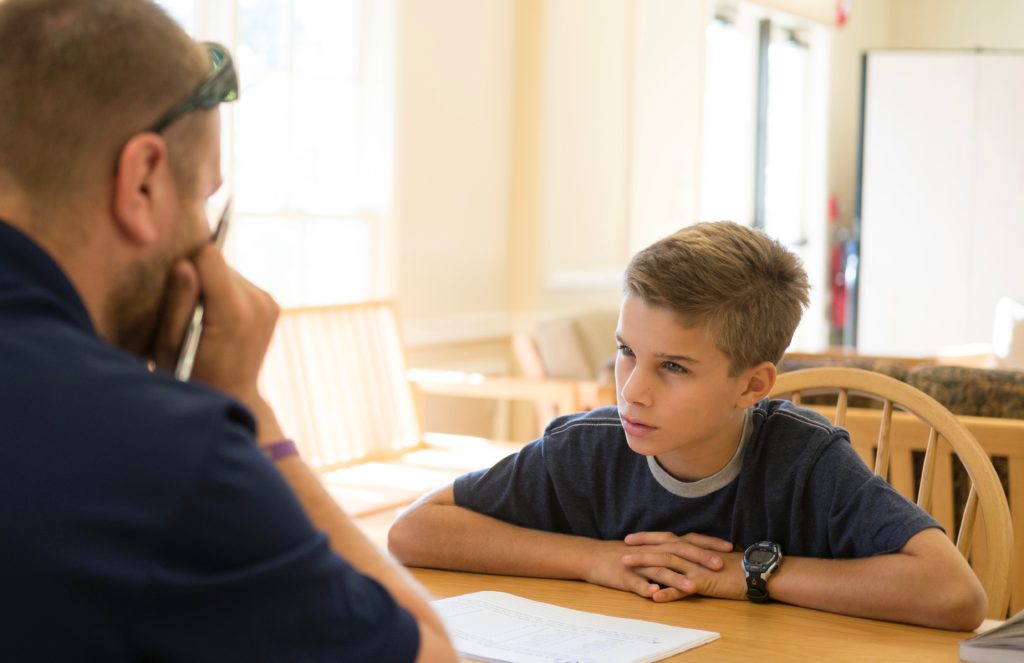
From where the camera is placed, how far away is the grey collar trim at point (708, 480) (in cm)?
154

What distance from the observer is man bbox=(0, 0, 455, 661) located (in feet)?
2.32

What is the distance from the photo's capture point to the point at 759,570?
56.2 inches

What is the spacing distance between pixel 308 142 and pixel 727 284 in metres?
2.92

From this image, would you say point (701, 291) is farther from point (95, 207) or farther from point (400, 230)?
point (400, 230)

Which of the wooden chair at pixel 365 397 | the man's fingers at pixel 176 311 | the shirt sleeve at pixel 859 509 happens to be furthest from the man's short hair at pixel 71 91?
the wooden chair at pixel 365 397

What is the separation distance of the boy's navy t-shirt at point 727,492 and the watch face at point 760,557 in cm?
7

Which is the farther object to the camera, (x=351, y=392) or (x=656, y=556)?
(x=351, y=392)

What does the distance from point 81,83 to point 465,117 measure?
423cm

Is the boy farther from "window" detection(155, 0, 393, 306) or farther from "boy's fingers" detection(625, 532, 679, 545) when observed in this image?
"window" detection(155, 0, 393, 306)

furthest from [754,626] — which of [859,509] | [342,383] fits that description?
[342,383]

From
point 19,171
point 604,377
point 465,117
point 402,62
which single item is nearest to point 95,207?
point 19,171

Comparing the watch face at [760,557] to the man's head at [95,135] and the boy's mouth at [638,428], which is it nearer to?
the boy's mouth at [638,428]

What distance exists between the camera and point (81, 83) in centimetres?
80

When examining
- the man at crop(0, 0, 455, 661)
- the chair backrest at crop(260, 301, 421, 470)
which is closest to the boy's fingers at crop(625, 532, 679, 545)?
the man at crop(0, 0, 455, 661)
